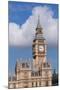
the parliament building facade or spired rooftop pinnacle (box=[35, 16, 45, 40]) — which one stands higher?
spired rooftop pinnacle (box=[35, 16, 45, 40])

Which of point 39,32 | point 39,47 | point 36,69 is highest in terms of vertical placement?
point 39,32

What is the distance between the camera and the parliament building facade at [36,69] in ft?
6.22

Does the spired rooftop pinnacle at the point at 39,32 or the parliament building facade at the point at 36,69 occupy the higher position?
the spired rooftop pinnacle at the point at 39,32

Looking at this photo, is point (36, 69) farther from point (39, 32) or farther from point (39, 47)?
point (39, 32)

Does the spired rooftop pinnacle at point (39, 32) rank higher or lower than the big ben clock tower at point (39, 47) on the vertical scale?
higher

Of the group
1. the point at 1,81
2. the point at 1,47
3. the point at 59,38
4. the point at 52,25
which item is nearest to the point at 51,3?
the point at 52,25

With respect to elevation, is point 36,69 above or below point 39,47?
below

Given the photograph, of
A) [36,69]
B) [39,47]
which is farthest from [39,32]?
[36,69]

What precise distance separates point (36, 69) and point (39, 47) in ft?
0.67

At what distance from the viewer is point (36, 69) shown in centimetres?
193

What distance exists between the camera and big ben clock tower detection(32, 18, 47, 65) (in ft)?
6.40

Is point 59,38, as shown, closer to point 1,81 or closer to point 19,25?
point 19,25

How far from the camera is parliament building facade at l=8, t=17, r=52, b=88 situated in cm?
189

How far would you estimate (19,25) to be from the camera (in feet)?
6.30
